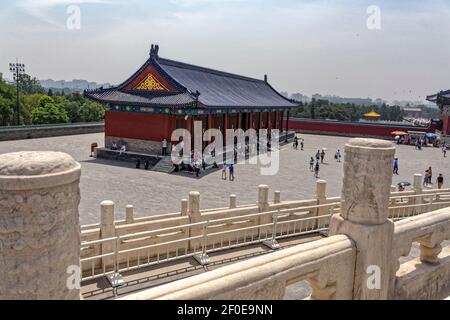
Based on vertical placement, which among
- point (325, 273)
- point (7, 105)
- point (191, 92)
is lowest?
point (325, 273)

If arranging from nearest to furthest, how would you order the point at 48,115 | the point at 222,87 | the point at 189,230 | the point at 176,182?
the point at 189,230 → the point at 176,182 → the point at 222,87 → the point at 48,115

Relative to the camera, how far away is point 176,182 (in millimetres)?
17375

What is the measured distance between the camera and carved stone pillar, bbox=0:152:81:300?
5.91 feet

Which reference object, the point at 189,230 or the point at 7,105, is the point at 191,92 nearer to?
A: the point at 189,230

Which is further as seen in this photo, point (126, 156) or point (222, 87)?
point (222, 87)

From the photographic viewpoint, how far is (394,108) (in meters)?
115

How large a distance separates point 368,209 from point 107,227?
4.68 meters

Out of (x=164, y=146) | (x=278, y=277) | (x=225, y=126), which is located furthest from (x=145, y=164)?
(x=278, y=277)

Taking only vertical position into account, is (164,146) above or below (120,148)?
above

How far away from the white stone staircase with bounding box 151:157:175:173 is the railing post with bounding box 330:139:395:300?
1631cm

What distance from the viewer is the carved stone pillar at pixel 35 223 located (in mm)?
1801
